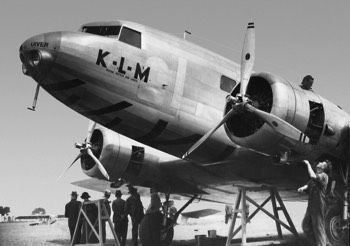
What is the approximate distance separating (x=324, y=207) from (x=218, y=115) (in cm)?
353

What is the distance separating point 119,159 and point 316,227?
7148 mm

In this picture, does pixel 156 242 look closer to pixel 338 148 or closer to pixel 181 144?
pixel 181 144

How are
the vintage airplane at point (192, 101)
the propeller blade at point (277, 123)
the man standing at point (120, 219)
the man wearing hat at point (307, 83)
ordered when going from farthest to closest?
the man standing at point (120, 219) < the man wearing hat at point (307, 83) < the vintage airplane at point (192, 101) < the propeller blade at point (277, 123)

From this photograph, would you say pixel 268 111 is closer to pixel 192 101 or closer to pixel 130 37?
pixel 192 101

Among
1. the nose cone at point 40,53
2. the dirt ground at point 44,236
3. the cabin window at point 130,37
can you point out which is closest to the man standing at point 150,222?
the dirt ground at point 44,236

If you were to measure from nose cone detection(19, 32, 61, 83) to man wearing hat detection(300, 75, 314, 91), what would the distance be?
515 centimetres

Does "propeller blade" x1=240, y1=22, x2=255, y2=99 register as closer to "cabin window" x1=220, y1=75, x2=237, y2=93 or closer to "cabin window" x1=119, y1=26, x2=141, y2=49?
"cabin window" x1=220, y1=75, x2=237, y2=93

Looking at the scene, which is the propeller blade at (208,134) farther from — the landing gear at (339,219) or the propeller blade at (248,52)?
the landing gear at (339,219)

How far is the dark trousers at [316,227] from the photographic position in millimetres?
7027

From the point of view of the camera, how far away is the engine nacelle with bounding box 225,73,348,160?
8.19 metres

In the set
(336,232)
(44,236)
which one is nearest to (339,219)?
(336,232)

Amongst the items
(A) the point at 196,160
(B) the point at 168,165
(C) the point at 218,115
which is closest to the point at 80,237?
(B) the point at 168,165

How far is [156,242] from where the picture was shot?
11.5 meters

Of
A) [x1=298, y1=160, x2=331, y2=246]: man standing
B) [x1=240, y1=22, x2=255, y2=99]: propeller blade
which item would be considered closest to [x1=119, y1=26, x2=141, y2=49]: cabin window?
[x1=240, y1=22, x2=255, y2=99]: propeller blade
